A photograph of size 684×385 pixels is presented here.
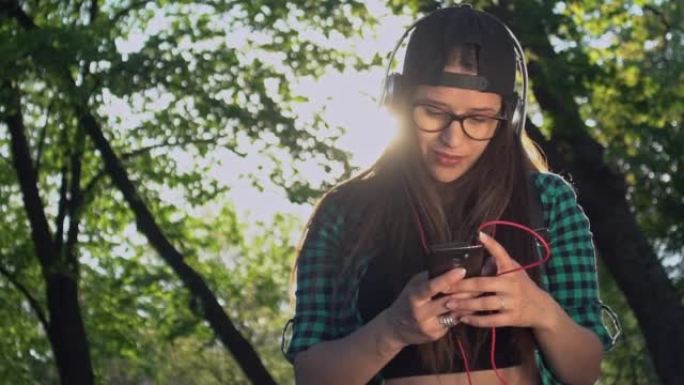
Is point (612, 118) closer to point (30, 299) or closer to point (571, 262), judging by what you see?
point (30, 299)

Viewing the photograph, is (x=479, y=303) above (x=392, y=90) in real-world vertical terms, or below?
below

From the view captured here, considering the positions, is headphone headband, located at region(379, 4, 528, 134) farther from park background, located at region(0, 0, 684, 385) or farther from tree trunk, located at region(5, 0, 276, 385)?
tree trunk, located at region(5, 0, 276, 385)

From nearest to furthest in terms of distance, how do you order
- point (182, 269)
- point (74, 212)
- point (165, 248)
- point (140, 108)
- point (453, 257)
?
point (453, 257) → point (182, 269) → point (165, 248) → point (140, 108) → point (74, 212)

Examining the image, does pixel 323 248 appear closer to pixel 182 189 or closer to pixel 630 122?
pixel 630 122

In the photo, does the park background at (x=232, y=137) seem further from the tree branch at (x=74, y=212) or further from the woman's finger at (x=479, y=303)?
the woman's finger at (x=479, y=303)

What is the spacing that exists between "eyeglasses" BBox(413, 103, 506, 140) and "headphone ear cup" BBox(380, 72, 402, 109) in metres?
0.08

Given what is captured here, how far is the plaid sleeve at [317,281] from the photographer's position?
3.00 m

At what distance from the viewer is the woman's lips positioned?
2.91 m

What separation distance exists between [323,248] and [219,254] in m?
22.7

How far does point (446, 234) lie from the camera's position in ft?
9.57

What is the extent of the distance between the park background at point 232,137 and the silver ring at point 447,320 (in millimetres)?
9526

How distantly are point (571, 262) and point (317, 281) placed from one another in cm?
51

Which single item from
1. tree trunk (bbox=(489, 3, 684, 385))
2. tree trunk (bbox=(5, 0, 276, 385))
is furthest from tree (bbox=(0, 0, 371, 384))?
tree trunk (bbox=(489, 3, 684, 385))

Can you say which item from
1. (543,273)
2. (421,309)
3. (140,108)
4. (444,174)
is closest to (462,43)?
(444,174)
